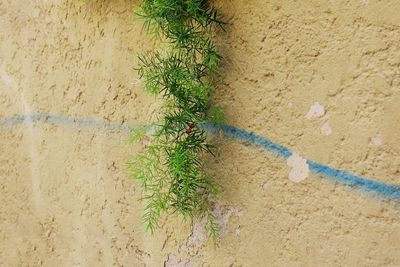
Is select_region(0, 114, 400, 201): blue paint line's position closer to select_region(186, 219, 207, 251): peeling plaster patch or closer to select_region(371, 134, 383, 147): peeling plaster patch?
select_region(371, 134, 383, 147): peeling plaster patch

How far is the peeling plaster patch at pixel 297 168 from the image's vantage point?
61.6 inches

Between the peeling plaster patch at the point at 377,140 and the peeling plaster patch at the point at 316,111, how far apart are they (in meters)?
0.15

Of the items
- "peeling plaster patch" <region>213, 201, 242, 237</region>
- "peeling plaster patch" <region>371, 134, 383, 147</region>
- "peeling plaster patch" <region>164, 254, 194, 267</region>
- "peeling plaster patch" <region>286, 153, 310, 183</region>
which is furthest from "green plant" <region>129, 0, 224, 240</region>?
"peeling plaster patch" <region>371, 134, 383, 147</region>

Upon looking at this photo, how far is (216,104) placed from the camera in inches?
69.5

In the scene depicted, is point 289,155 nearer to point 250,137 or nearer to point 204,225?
point 250,137

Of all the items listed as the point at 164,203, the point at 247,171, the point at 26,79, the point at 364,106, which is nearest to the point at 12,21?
the point at 26,79

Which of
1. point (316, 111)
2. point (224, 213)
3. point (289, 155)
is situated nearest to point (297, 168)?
point (289, 155)

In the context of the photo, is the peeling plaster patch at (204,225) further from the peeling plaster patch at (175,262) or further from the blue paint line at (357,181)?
the blue paint line at (357,181)

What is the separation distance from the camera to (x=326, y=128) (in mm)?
1522

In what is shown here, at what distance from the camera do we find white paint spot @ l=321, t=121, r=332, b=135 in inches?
59.7

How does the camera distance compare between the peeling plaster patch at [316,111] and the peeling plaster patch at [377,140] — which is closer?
the peeling plaster patch at [377,140]

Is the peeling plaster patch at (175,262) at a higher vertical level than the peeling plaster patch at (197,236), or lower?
lower

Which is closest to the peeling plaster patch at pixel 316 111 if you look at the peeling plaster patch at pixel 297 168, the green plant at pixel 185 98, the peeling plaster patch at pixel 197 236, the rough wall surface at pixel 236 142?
the rough wall surface at pixel 236 142

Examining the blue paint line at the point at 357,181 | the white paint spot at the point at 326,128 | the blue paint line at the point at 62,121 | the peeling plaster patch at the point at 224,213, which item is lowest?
the peeling plaster patch at the point at 224,213
